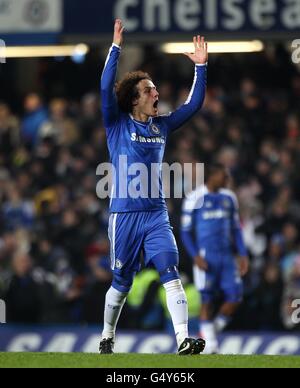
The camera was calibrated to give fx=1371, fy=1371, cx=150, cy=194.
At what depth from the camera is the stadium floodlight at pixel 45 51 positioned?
761 inches

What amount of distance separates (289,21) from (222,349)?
13.3 ft

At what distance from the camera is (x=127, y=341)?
1675cm

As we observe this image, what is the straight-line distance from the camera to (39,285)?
17.7m

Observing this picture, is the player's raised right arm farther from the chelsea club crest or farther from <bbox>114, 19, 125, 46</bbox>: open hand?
the chelsea club crest

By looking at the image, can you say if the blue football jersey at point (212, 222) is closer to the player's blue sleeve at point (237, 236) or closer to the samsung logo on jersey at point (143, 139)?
the player's blue sleeve at point (237, 236)

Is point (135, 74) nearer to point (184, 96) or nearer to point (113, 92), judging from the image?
point (113, 92)

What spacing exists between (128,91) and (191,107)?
20.5 inches

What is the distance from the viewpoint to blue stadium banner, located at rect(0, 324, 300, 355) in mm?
16328

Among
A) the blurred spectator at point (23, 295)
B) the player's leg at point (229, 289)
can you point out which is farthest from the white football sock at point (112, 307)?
the blurred spectator at point (23, 295)

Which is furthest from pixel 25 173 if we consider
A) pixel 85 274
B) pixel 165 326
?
pixel 165 326

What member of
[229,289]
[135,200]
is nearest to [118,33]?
[135,200]

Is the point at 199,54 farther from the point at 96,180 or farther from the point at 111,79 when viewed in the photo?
the point at 96,180

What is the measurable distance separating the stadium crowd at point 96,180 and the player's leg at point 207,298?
3.96 ft

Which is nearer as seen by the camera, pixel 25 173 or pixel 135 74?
pixel 135 74
